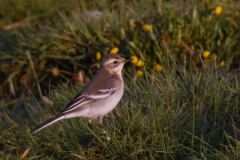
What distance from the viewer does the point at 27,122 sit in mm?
5488

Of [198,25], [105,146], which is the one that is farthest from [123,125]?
[198,25]

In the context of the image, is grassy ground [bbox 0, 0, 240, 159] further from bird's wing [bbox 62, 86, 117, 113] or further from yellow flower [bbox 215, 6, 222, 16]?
bird's wing [bbox 62, 86, 117, 113]

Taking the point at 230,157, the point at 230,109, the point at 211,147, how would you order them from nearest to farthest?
the point at 230,157, the point at 211,147, the point at 230,109

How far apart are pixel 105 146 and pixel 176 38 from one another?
3.16 m

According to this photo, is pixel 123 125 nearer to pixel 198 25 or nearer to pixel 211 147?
pixel 211 147

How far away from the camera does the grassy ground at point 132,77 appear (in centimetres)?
432

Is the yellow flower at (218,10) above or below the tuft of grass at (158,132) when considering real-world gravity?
above

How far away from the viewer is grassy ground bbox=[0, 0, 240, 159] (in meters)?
4.32

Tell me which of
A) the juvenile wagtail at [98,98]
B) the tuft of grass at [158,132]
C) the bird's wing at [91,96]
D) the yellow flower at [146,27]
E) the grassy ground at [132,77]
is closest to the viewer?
the tuft of grass at [158,132]

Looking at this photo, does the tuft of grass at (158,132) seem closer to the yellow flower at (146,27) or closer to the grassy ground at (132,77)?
the grassy ground at (132,77)

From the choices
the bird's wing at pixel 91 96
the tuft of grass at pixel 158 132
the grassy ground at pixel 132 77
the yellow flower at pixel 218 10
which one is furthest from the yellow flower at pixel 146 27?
the bird's wing at pixel 91 96

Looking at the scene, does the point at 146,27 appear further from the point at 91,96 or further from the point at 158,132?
the point at 158,132

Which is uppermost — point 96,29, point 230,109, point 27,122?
point 96,29

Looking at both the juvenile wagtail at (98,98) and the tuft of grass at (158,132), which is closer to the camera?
the tuft of grass at (158,132)
